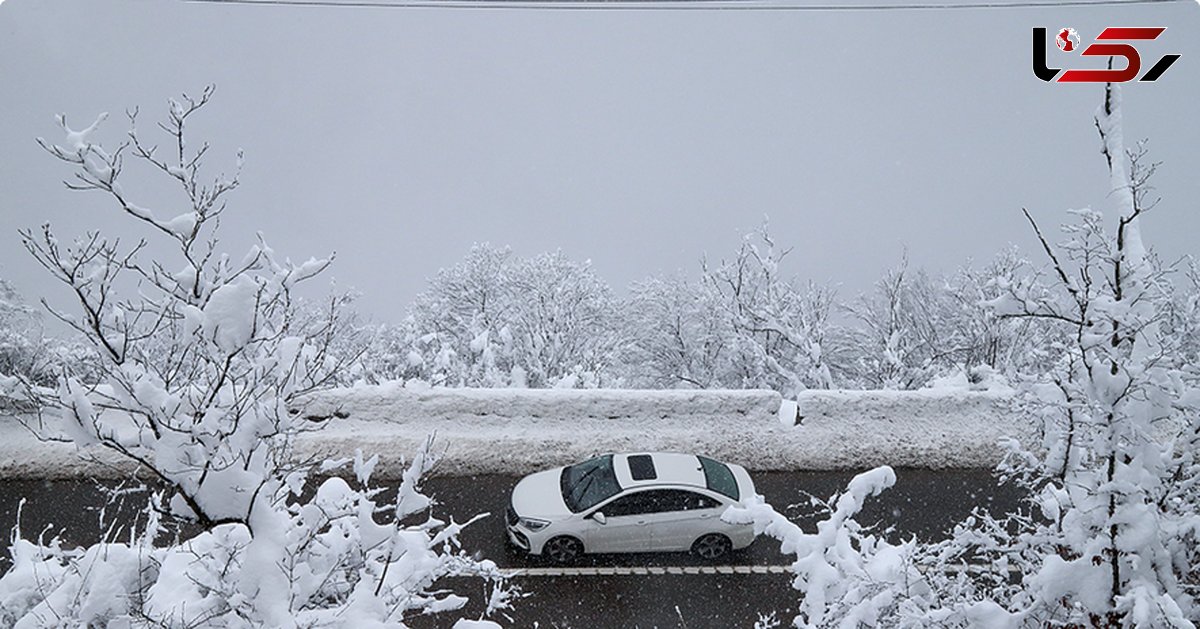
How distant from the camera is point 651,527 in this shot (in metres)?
11.8

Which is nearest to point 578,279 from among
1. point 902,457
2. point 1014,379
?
point 902,457

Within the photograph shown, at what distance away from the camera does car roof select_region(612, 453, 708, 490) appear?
12.0 m

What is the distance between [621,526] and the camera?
38.5 feet

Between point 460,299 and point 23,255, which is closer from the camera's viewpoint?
point 460,299

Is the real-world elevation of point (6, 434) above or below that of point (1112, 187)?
below

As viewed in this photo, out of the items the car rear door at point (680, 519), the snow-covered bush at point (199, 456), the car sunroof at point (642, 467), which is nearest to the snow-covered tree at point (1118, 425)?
the snow-covered bush at point (199, 456)

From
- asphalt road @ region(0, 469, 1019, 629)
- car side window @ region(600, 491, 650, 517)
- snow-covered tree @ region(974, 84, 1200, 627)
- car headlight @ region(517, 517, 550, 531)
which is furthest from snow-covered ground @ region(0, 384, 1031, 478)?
snow-covered tree @ region(974, 84, 1200, 627)

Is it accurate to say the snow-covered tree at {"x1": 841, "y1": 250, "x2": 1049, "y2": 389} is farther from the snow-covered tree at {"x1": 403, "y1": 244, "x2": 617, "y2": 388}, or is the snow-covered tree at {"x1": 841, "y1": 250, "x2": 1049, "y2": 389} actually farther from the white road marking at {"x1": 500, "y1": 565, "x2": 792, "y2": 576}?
the white road marking at {"x1": 500, "y1": 565, "x2": 792, "y2": 576}

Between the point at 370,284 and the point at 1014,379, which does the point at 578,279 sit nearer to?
the point at 1014,379

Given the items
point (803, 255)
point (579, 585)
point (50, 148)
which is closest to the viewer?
point (50, 148)

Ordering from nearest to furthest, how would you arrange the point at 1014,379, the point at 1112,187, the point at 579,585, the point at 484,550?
the point at 1112,187
the point at 1014,379
the point at 579,585
the point at 484,550

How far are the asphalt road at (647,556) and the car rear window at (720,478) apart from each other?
859 mm

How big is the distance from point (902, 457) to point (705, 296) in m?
19.6

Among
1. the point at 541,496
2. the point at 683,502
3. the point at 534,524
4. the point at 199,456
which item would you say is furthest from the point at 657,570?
the point at 199,456
